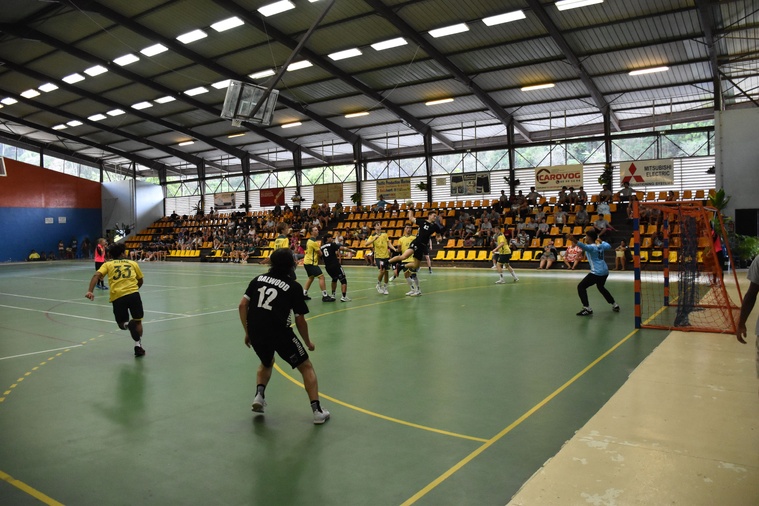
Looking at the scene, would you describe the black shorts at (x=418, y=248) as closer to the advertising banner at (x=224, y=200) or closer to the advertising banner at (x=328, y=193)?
the advertising banner at (x=328, y=193)

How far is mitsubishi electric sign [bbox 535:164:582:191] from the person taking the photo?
30.5 metres

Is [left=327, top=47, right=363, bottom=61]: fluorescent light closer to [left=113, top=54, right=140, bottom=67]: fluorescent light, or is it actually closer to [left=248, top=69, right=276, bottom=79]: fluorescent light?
[left=248, top=69, right=276, bottom=79]: fluorescent light

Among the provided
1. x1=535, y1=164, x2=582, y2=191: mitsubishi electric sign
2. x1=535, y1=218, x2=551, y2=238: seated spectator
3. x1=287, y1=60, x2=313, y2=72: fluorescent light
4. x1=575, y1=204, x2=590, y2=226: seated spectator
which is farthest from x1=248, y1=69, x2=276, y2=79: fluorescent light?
x1=575, y1=204, x2=590, y2=226: seated spectator

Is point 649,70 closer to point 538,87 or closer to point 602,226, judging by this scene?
point 538,87

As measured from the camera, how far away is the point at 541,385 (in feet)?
20.8

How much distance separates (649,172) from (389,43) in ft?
52.1

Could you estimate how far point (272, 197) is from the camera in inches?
1719

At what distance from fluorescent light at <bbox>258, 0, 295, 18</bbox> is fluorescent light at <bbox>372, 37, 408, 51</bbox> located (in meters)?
4.66

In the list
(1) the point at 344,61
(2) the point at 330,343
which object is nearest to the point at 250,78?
(1) the point at 344,61

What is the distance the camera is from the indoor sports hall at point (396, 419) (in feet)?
12.7

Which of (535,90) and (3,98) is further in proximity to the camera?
(3,98)

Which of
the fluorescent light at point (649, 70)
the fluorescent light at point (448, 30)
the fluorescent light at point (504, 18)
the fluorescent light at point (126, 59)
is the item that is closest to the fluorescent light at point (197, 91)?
the fluorescent light at point (126, 59)

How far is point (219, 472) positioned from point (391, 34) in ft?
77.5

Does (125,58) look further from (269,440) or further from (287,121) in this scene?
(269,440)
